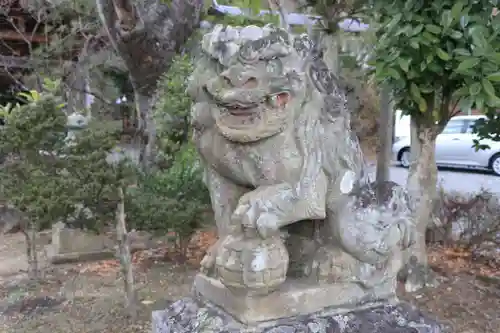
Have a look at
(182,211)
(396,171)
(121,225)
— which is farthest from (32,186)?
(396,171)

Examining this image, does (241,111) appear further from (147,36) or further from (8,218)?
(8,218)

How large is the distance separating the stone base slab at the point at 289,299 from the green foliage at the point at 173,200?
242 cm

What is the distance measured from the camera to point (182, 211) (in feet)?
14.1

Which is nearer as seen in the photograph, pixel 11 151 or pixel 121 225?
pixel 121 225

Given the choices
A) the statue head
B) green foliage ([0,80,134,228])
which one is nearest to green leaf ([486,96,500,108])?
the statue head

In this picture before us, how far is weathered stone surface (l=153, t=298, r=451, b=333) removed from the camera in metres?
1.60

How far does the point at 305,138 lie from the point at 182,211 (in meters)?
2.83

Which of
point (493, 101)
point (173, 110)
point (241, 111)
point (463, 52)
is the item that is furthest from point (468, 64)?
point (173, 110)

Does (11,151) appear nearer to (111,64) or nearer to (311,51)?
(311,51)

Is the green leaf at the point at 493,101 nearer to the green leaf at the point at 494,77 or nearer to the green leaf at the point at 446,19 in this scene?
the green leaf at the point at 494,77

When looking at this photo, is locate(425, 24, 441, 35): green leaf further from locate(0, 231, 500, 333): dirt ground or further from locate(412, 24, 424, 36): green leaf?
locate(0, 231, 500, 333): dirt ground

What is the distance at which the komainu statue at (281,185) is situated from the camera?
152 cm

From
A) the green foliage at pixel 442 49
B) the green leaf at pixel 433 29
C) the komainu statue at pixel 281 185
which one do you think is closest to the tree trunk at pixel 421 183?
the green foliage at pixel 442 49

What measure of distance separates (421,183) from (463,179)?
680cm
